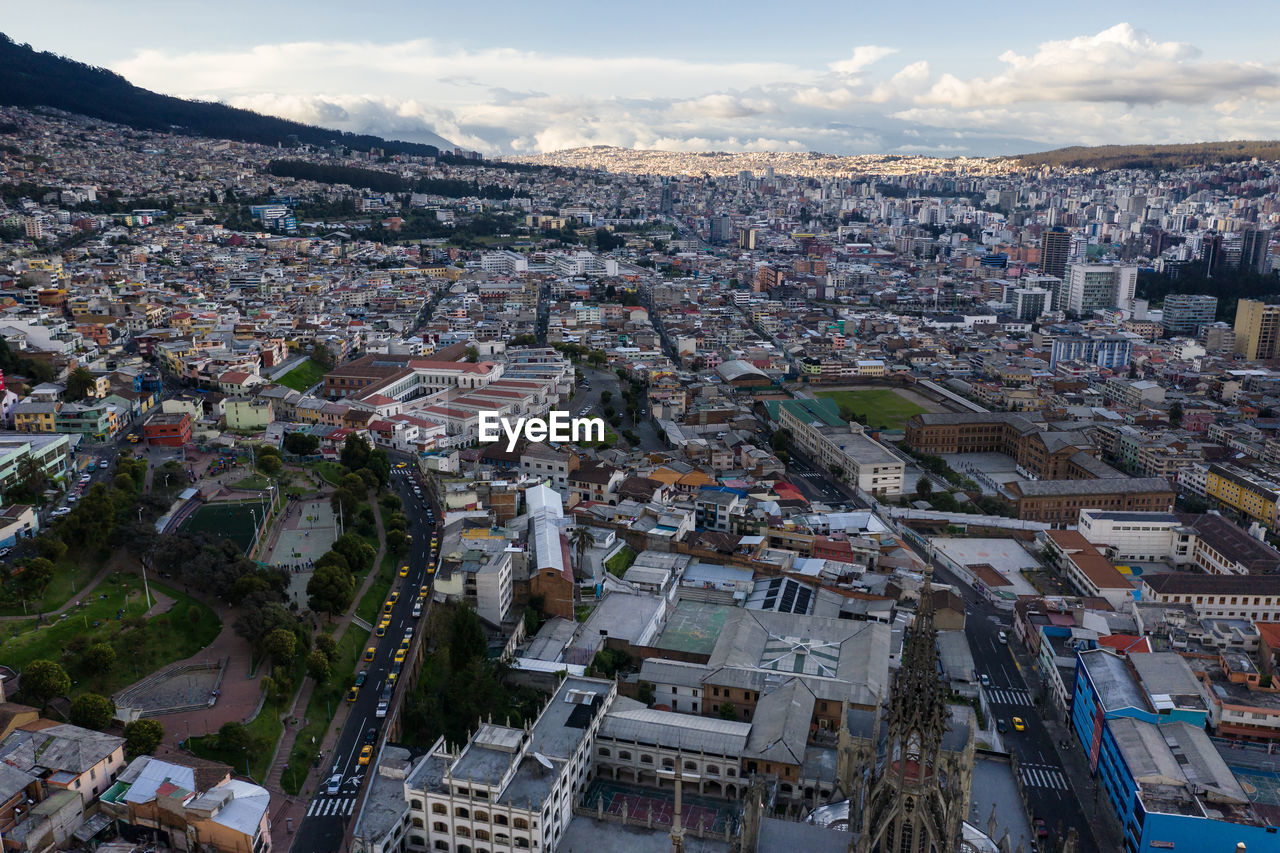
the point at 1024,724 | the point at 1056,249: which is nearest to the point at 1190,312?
the point at 1056,249

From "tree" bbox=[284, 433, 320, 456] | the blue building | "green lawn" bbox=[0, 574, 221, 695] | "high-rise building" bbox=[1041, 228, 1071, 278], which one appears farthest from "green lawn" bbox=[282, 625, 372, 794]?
"high-rise building" bbox=[1041, 228, 1071, 278]

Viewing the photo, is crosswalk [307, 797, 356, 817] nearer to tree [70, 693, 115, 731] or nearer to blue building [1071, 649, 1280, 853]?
tree [70, 693, 115, 731]

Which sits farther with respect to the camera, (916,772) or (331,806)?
(331,806)

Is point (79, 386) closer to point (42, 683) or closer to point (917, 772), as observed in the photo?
point (42, 683)

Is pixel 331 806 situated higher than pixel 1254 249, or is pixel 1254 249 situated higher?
pixel 1254 249

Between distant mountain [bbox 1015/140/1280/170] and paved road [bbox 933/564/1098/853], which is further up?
distant mountain [bbox 1015/140/1280/170]

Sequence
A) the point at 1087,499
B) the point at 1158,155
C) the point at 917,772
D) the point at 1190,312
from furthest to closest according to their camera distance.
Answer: the point at 1158,155 < the point at 1190,312 < the point at 1087,499 < the point at 917,772
